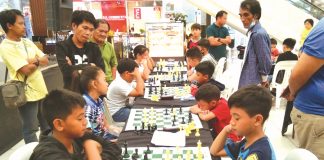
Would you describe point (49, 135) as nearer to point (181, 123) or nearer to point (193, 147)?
point (193, 147)

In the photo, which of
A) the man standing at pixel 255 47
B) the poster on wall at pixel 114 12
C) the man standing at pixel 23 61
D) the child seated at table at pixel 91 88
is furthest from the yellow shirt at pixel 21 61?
the poster on wall at pixel 114 12

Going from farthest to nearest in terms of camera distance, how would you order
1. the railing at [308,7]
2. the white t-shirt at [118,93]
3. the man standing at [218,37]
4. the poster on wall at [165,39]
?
the railing at [308,7] < the poster on wall at [165,39] < the man standing at [218,37] < the white t-shirt at [118,93]

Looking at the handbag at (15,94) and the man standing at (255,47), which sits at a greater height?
the man standing at (255,47)

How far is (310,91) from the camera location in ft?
5.79

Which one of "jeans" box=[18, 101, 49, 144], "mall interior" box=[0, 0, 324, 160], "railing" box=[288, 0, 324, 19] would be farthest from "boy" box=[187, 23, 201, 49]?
"jeans" box=[18, 101, 49, 144]

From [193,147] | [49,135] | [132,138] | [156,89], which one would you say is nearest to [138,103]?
[156,89]

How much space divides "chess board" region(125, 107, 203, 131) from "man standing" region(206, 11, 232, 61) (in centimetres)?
332

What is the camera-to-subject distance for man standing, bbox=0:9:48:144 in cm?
289

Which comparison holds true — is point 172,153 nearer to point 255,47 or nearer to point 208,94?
point 208,94

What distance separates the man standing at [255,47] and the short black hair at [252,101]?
58.3 inches

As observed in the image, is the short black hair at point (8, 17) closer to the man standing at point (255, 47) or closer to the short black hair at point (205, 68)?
the short black hair at point (205, 68)

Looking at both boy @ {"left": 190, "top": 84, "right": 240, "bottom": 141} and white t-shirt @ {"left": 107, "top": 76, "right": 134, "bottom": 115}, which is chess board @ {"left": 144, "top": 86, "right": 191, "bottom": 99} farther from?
boy @ {"left": 190, "top": 84, "right": 240, "bottom": 141}

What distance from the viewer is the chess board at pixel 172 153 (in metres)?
1.81

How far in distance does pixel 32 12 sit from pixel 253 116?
5.42 m
